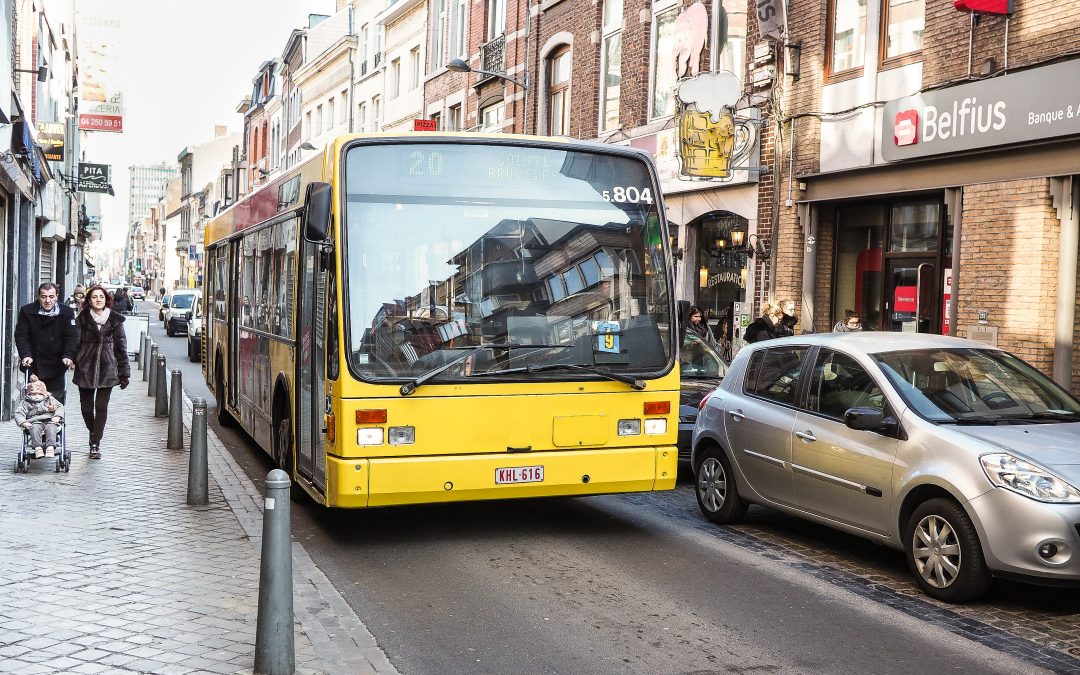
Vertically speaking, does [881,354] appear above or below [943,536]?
above

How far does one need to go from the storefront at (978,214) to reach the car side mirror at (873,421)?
6.59 meters

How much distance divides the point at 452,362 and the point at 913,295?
9.86 m

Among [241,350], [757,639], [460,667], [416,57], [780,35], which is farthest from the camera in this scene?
[416,57]

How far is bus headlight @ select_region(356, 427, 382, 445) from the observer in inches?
295

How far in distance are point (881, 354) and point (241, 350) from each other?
24.9ft

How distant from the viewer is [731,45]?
19.6m

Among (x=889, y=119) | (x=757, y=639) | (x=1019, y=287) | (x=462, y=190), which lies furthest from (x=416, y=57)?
(x=757, y=639)

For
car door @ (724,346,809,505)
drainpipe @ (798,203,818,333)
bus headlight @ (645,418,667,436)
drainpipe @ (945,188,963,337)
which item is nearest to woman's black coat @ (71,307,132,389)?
bus headlight @ (645,418,667,436)

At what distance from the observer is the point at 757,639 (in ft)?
19.3

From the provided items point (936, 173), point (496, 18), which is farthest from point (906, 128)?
point (496, 18)

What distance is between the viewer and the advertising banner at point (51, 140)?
22.1 m

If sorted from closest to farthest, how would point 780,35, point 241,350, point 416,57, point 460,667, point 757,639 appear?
point 460,667
point 757,639
point 241,350
point 780,35
point 416,57

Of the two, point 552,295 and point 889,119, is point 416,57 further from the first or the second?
point 552,295

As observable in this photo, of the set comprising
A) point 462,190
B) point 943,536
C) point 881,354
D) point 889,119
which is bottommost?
point 943,536
